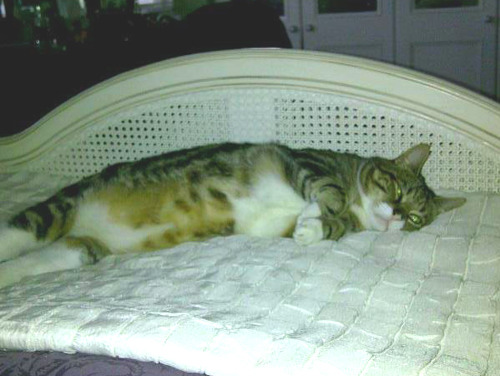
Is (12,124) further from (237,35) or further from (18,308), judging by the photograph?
(18,308)

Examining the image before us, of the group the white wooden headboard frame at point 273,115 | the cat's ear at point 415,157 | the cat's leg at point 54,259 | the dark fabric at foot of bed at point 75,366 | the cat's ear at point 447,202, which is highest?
the white wooden headboard frame at point 273,115

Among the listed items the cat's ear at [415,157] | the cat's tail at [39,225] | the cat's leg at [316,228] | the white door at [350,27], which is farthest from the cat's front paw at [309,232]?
the white door at [350,27]

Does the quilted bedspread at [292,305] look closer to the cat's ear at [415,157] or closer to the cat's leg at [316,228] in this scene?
the cat's leg at [316,228]

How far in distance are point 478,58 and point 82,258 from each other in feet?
10.3

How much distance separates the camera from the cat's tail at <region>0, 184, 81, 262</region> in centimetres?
179

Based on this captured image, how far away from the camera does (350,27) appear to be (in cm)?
399

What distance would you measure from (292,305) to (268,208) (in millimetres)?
656

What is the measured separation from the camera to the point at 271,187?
6.39 ft

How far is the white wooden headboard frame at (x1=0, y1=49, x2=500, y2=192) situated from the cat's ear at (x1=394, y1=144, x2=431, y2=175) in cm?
8

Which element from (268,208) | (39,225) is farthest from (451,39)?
(39,225)

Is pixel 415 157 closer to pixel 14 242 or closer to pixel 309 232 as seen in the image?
pixel 309 232

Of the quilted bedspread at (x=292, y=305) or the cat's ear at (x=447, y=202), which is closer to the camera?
the quilted bedspread at (x=292, y=305)

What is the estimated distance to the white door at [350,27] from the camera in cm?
Answer: 391

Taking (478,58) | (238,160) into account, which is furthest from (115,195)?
(478,58)
